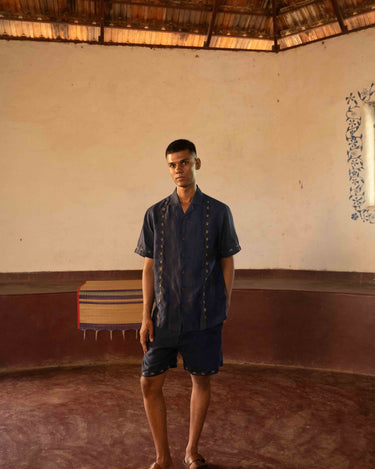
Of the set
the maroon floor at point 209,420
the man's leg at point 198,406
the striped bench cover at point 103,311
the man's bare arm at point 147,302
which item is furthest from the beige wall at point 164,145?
the man's leg at point 198,406

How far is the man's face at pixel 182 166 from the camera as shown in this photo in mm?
2252

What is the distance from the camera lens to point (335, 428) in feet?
9.18

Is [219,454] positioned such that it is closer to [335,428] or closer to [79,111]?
[335,428]

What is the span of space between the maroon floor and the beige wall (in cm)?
132

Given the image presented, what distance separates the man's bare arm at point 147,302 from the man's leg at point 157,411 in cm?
15

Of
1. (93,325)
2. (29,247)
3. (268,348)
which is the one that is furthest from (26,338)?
(268,348)

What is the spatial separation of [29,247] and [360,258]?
314cm

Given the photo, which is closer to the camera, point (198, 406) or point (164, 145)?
point (198, 406)

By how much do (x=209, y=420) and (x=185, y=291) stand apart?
44.7 inches

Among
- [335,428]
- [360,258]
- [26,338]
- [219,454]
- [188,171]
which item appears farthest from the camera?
[360,258]

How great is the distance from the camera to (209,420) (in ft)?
9.60

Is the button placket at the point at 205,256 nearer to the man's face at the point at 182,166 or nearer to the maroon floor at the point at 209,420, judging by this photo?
the man's face at the point at 182,166

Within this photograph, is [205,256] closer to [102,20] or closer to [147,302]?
[147,302]

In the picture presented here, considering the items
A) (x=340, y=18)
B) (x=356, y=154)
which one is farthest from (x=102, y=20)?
(x=356, y=154)
